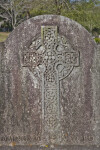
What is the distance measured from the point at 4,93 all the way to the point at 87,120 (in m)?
1.55

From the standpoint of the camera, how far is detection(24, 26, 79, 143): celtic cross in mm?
2906

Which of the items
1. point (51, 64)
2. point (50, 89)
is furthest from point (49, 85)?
point (51, 64)

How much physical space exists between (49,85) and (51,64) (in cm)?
37

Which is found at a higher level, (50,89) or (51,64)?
(51,64)

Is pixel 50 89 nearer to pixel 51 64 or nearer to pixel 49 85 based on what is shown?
pixel 49 85

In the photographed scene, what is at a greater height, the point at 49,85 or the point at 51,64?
the point at 51,64

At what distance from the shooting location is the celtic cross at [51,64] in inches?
114

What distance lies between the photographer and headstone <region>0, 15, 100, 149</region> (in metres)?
2.89

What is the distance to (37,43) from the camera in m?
2.93

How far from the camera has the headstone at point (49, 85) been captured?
289cm

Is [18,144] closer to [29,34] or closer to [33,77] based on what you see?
[33,77]

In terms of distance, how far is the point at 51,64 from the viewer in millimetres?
2977

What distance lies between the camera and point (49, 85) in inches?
118

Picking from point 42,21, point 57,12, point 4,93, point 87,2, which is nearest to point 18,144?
point 4,93
